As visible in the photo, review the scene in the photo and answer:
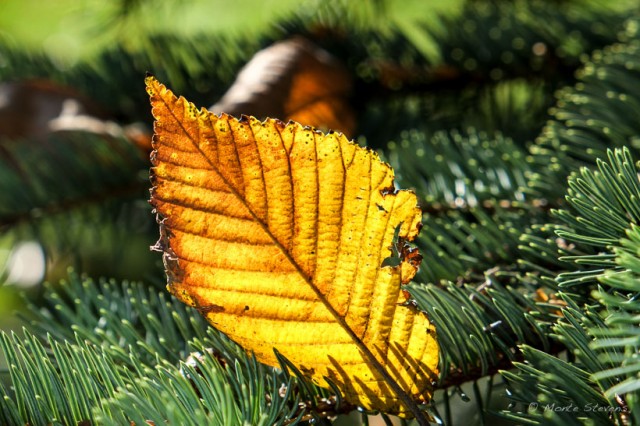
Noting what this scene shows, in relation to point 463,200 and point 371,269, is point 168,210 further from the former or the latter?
point 463,200

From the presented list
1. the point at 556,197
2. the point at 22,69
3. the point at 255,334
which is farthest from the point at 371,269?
the point at 22,69

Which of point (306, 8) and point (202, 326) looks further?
point (306, 8)

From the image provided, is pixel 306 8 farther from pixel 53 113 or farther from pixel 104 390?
pixel 104 390

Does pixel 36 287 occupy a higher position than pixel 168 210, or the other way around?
Result: pixel 168 210

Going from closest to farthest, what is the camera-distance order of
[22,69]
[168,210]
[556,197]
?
[168,210] → [556,197] → [22,69]

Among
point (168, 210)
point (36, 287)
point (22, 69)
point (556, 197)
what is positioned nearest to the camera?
point (168, 210)

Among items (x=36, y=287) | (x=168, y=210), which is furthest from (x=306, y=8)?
(x=168, y=210)
